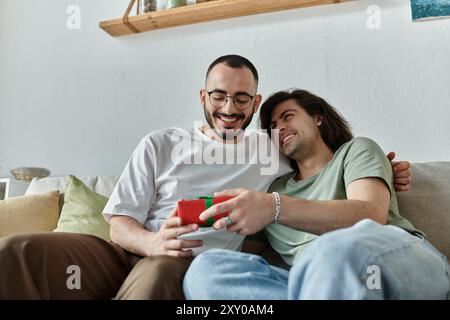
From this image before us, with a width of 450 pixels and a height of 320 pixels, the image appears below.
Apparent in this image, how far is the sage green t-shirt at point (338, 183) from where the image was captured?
123cm

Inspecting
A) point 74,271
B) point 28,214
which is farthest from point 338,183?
point 28,214

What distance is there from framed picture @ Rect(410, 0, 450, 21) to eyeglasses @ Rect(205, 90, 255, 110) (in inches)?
37.4

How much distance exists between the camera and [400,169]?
1400mm

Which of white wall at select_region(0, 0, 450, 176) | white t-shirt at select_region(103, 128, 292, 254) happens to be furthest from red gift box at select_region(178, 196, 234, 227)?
white wall at select_region(0, 0, 450, 176)

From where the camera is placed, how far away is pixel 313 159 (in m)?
1.52

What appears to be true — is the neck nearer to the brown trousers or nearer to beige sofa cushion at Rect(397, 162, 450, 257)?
beige sofa cushion at Rect(397, 162, 450, 257)

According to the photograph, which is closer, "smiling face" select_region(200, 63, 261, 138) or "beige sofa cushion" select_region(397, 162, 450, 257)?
"beige sofa cushion" select_region(397, 162, 450, 257)

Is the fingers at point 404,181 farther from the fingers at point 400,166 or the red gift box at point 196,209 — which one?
the red gift box at point 196,209

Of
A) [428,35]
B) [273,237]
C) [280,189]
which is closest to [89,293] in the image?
[273,237]

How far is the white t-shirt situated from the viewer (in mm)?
1383

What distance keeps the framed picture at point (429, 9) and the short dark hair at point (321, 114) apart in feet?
2.31

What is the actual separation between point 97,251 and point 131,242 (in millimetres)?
104

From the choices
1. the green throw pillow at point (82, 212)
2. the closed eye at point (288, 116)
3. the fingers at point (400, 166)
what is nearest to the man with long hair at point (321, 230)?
the closed eye at point (288, 116)
